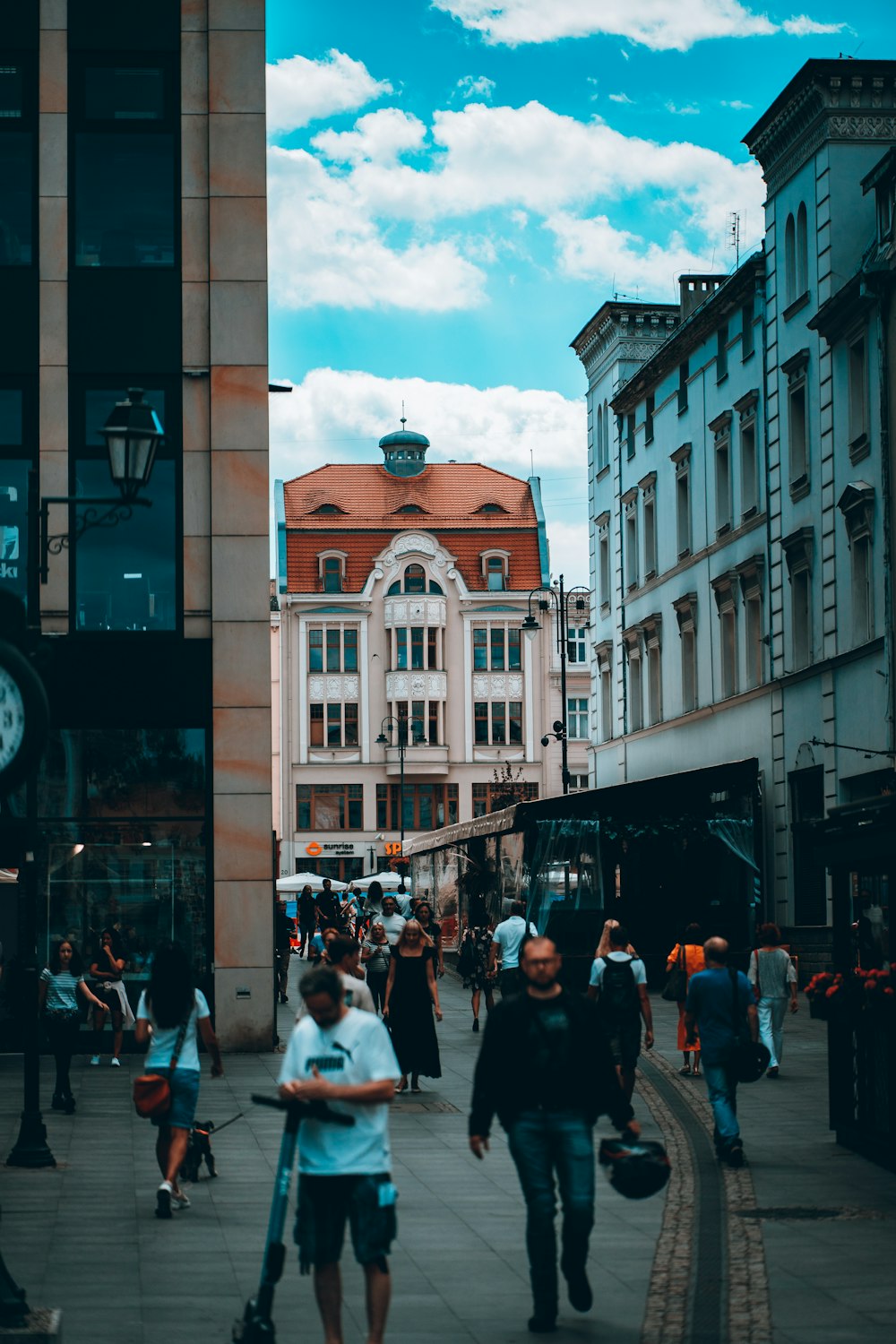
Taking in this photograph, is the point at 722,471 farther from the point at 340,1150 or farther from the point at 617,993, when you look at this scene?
the point at 340,1150

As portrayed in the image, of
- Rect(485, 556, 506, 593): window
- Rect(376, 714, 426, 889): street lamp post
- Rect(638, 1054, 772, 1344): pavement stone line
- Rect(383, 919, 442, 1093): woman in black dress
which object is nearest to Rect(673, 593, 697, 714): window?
Rect(383, 919, 442, 1093): woman in black dress

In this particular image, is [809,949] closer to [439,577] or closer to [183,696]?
[183,696]

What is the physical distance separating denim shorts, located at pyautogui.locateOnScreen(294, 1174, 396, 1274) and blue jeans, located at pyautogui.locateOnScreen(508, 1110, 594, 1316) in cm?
116

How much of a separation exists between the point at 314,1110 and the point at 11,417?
709 inches

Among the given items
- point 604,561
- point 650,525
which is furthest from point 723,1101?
point 604,561

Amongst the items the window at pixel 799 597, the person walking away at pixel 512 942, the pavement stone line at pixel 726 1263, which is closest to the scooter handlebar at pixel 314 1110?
the pavement stone line at pixel 726 1263

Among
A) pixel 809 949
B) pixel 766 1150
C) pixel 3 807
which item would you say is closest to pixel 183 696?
pixel 3 807

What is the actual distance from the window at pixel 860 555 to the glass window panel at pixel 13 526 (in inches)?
594

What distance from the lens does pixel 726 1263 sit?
1059cm

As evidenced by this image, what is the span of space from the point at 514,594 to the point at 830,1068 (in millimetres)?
76029

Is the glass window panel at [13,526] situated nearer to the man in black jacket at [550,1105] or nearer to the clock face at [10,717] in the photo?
the clock face at [10,717]

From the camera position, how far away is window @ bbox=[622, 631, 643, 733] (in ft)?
173

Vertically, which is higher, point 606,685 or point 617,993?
point 606,685

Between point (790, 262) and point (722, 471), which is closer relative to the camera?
point (790, 262)
